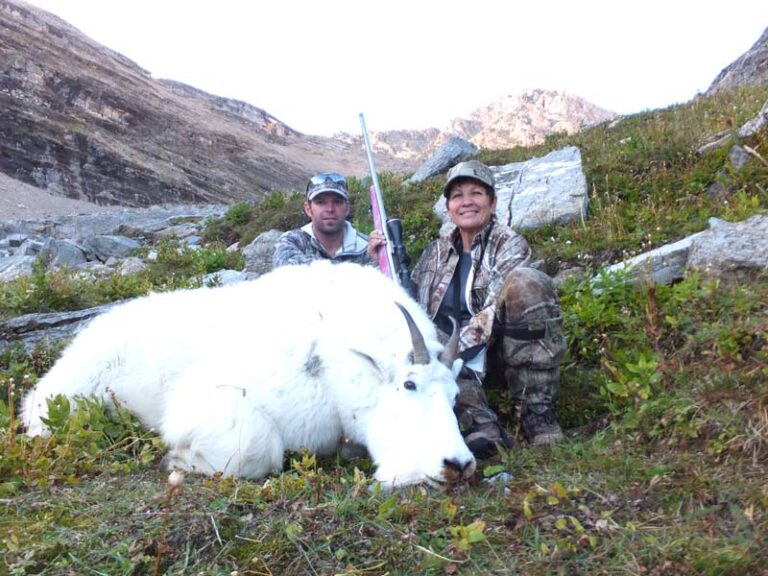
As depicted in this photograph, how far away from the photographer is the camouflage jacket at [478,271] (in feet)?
15.9

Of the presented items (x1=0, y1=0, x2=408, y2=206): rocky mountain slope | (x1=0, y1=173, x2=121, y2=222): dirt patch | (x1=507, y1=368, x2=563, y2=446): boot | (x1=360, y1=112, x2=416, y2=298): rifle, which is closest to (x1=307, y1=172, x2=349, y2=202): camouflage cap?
(x1=360, y1=112, x2=416, y2=298): rifle

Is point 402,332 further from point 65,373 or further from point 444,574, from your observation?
point 65,373

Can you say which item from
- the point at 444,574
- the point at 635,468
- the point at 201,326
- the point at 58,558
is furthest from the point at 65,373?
the point at 635,468

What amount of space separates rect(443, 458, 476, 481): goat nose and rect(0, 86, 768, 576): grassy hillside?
0.31 ft

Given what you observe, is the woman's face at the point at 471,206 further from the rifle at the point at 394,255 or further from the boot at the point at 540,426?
the boot at the point at 540,426

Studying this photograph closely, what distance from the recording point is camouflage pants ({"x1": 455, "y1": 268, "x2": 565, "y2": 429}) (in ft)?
15.4

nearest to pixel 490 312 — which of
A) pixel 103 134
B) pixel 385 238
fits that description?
pixel 385 238

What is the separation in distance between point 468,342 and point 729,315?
1.75 m

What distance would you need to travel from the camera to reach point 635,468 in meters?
3.45

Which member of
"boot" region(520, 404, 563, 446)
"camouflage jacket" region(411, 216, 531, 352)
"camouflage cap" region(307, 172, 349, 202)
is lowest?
"boot" region(520, 404, 563, 446)

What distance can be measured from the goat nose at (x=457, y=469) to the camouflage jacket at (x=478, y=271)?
55.9 inches

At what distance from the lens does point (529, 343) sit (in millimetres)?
4777

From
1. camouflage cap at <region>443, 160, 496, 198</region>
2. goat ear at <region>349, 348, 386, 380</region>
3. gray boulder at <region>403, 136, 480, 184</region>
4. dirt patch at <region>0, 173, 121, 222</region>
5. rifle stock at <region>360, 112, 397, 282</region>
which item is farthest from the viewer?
dirt patch at <region>0, 173, 121, 222</region>

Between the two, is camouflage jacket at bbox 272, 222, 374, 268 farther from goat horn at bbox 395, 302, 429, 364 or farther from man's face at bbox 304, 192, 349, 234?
goat horn at bbox 395, 302, 429, 364
